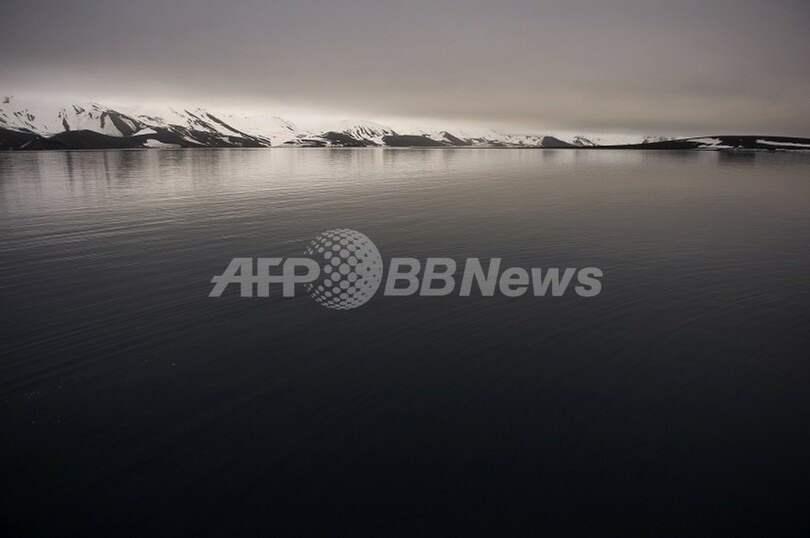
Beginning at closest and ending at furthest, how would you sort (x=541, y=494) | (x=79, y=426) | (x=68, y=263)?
1. (x=541, y=494)
2. (x=79, y=426)
3. (x=68, y=263)

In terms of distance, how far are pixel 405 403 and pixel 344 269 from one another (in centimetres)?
1013

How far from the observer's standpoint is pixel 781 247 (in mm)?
21250

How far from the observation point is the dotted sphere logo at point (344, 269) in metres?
14.6

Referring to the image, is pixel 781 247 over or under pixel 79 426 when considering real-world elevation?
over

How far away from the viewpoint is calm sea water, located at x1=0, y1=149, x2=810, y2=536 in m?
6.40

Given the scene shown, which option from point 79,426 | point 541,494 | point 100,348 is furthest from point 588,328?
point 100,348

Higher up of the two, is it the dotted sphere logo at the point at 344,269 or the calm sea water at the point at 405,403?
the dotted sphere logo at the point at 344,269

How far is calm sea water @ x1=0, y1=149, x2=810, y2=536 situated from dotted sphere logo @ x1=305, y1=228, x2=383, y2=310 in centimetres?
94

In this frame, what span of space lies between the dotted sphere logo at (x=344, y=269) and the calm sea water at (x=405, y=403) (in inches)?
37.0

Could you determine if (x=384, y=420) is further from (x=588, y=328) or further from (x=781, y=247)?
(x=781, y=247)

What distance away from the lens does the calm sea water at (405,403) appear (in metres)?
6.40

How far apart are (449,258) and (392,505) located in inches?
522

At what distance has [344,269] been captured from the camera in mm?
18172

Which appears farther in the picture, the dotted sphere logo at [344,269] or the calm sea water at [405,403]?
the dotted sphere logo at [344,269]
